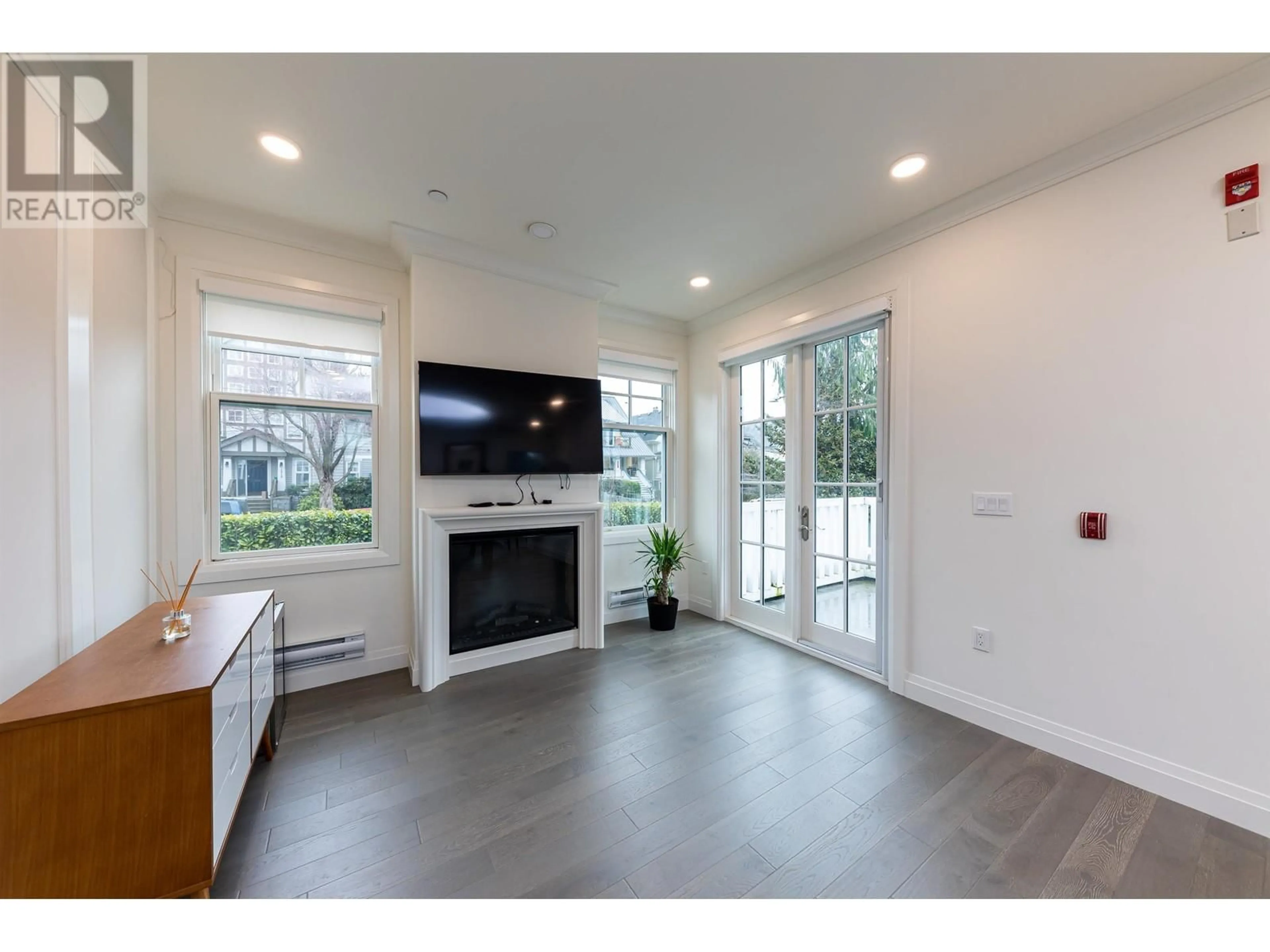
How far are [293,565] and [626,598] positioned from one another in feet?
8.02

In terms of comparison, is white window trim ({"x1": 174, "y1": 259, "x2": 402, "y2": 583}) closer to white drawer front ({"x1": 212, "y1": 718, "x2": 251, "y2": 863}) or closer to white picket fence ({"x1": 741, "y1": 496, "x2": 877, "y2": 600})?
white drawer front ({"x1": 212, "y1": 718, "x2": 251, "y2": 863})

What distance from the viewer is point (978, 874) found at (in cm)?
143

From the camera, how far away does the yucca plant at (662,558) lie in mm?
3838

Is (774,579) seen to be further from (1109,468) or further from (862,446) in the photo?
(1109,468)

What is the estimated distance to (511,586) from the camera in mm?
3193

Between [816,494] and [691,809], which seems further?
[816,494]

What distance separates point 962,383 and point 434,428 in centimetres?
309

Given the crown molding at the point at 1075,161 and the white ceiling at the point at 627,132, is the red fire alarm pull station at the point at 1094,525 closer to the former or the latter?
the crown molding at the point at 1075,161

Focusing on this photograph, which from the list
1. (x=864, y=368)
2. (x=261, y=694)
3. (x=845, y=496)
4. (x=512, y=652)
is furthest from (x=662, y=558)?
(x=261, y=694)

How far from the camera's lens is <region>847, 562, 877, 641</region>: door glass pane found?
2910 millimetres

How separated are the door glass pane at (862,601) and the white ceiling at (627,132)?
216 centimetres

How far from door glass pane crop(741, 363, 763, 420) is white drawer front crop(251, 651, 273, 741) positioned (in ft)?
11.4

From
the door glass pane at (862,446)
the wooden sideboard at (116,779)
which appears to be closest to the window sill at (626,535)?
the door glass pane at (862,446)

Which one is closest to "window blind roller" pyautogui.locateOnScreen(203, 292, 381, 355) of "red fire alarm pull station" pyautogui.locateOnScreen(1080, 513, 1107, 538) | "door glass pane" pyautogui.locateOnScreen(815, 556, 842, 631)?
"door glass pane" pyautogui.locateOnScreen(815, 556, 842, 631)
